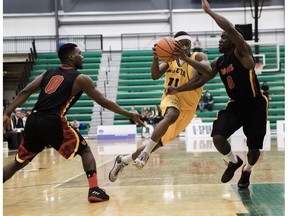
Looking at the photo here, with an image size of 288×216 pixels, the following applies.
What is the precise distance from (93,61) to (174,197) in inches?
872

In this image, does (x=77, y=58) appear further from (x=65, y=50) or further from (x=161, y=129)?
(x=161, y=129)

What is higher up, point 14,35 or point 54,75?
point 14,35

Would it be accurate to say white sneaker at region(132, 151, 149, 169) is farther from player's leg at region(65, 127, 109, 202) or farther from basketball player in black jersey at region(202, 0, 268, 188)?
basketball player in black jersey at region(202, 0, 268, 188)

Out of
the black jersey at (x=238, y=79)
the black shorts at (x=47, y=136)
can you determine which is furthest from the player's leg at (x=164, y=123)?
the black shorts at (x=47, y=136)

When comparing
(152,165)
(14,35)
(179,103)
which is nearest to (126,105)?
(14,35)

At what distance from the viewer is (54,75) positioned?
4.85 meters

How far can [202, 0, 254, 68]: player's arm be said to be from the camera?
461cm

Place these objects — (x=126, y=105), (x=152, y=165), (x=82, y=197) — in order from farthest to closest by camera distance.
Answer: (x=126, y=105), (x=152, y=165), (x=82, y=197)

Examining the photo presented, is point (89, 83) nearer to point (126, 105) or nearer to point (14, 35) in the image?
point (126, 105)

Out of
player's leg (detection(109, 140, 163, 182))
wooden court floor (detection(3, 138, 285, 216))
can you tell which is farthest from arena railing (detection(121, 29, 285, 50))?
player's leg (detection(109, 140, 163, 182))

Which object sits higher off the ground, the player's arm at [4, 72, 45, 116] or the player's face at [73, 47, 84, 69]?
the player's face at [73, 47, 84, 69]

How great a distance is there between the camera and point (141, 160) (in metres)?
5.16

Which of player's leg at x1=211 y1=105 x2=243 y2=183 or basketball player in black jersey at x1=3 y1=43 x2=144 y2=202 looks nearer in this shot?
basketball player in black jersey at x1=3 y1=43 x2=144 y2=202

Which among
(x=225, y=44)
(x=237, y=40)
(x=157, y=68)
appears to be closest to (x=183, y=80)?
(x=157, y=68)
